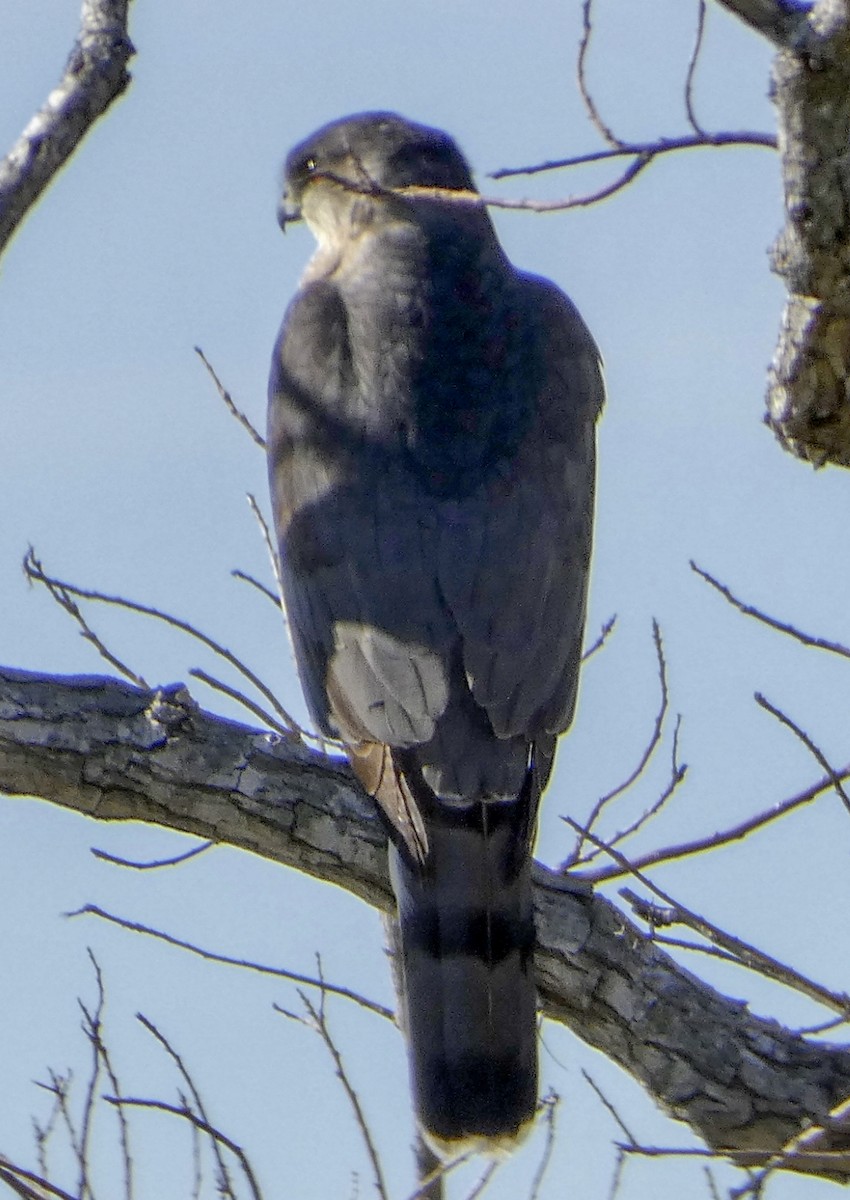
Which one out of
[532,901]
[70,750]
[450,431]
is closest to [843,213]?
[450,431]

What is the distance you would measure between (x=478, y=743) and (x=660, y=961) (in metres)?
0.62

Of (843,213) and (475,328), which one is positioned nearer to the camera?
(843,213)

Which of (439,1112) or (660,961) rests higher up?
(660,961)

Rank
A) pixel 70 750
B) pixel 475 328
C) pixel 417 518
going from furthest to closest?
pixel 475 328
pixel 417 518
pixel 70 750

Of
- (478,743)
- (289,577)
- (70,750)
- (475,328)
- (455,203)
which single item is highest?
(455,203)

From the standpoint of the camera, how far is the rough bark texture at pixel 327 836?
147 inches

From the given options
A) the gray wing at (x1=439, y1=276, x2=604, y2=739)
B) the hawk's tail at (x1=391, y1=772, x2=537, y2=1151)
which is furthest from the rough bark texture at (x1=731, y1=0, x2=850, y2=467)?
the hawk's tail at (x1=391, y1=772, x2=537, y2=1151)

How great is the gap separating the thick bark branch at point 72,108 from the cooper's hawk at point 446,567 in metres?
0.85

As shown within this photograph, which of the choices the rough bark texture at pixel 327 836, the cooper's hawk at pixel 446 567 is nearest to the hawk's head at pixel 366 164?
the cooper's hawk at pixel 446 567

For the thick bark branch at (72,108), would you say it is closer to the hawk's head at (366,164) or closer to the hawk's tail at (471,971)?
the hawk's tail at (471,971)

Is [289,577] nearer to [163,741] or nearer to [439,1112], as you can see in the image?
[163,741]

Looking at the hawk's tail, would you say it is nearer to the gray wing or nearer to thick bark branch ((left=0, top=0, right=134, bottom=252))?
the gray wing

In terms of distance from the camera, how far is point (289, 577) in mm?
4324

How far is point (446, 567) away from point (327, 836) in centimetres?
70
